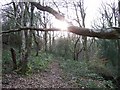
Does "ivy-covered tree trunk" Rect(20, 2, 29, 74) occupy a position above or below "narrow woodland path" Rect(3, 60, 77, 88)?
above

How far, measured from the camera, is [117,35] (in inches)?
96.7

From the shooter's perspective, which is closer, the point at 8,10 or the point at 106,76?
the point at 106,76

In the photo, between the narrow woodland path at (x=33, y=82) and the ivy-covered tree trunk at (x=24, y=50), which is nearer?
the narrow woodland path at (x=33, y=82)

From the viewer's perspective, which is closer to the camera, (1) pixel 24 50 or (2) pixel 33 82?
(2) pixel 33 82

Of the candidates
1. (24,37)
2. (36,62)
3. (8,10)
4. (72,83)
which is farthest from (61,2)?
(72,83)

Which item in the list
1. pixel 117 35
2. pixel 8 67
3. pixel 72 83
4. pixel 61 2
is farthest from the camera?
pixel 61 2

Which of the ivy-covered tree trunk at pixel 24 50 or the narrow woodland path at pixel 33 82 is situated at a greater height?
the ivy-covered tree trunk at pixel 24 50

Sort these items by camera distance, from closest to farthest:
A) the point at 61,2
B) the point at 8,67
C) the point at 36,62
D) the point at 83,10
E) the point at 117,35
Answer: the point at 117,35, the point at 8,67, the point at 36,62, the point at 61,2, the point at 83,10

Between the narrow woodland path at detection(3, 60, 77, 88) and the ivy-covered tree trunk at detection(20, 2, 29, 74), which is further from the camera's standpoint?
the ivy-covered tree trunk at detection(20, 2, 29, 74)

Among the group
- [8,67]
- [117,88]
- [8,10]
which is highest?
[8,10]

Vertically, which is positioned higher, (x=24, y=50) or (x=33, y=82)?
(x=24, y=50)

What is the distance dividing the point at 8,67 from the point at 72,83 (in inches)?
134

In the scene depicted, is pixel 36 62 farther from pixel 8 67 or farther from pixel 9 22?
pixel 9 22

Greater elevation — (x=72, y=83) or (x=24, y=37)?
(x=24, y=37)
